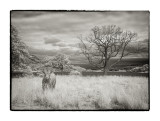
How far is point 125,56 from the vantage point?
523 centimetres

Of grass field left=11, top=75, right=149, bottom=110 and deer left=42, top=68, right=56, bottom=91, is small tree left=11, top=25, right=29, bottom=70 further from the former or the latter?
deer left=42, top=68, right=56, bottom=91

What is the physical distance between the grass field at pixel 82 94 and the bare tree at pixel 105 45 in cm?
31

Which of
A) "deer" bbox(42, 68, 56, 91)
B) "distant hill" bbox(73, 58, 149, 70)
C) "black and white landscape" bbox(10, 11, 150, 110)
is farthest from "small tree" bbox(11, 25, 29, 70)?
"distant hill" bbox(73, 58, 149, 70)

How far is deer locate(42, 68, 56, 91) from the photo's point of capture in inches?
205

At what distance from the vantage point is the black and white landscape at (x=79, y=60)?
513 cm

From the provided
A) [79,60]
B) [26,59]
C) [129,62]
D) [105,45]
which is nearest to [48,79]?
[26,59]

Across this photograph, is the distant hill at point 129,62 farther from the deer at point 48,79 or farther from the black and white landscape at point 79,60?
the deer at point 48,79

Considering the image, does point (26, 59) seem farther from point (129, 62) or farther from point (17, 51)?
point (129, 62)

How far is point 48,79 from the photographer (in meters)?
5.23

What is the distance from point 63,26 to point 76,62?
0.62 m

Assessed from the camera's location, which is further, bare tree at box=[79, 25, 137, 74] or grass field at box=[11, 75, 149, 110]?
bare tree at box=[79, 25, 137, 74]

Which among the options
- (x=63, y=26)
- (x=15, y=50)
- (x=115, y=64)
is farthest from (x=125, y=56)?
(x=15, y=50)

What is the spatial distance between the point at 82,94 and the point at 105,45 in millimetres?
880

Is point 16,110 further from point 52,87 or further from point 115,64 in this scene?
point 115,64
